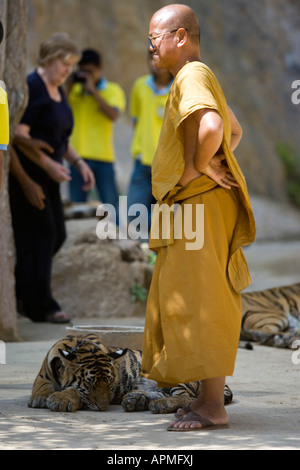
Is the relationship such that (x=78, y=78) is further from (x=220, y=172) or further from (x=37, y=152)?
(x=220, y=172)

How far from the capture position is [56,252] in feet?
28.9

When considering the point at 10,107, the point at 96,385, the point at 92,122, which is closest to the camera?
the point at 96,385

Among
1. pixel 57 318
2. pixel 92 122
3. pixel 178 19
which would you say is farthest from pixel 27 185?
pixel 92 122

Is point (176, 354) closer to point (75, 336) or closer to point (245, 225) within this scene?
point (245, 225)

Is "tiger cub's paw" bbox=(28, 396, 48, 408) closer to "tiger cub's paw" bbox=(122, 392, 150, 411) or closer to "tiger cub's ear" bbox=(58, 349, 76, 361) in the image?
"tiger cub's ear" bbox=(58, 349, 76, 361)

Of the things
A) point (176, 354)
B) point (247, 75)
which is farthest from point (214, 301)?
point (247, 75)

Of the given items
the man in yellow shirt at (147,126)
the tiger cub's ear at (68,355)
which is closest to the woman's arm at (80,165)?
the man in yellow shirt at (147,126)

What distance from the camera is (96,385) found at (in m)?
4.92

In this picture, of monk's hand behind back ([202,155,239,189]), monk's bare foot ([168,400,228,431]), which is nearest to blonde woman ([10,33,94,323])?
monk's hand behind back ([202,155,239,189])

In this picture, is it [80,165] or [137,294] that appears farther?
[137,294]

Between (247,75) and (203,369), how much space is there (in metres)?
18.0

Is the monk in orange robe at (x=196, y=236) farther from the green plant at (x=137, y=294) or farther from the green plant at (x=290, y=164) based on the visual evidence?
the green plant at (x=290, y=164)

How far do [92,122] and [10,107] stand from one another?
4.43 m

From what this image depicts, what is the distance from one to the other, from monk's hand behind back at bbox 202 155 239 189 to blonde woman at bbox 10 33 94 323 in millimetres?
3574
